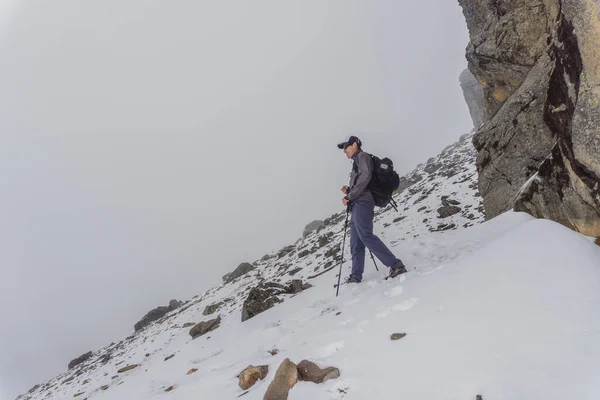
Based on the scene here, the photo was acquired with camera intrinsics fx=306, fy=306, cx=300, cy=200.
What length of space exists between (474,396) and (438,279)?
2.71 metres

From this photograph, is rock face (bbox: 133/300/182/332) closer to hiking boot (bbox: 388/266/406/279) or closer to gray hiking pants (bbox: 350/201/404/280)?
gray hiking pants (bbox: 350/201/404/280)

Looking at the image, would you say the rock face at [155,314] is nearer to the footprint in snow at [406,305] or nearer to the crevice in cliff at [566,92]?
the footprint in snow at [406,305]

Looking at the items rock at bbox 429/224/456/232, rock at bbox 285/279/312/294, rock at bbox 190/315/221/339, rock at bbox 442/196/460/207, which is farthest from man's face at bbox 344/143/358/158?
rock at bbox 442/196/460/207

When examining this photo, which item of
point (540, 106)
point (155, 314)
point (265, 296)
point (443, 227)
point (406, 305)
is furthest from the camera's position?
point (155, 314)

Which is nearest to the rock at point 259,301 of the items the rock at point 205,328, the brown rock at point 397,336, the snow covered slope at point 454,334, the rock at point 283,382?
the rock at point 205,328

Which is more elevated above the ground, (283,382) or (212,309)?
(283,382)

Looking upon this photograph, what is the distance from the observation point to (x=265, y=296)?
34.6ft

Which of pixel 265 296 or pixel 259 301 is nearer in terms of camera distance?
pixel 259 301

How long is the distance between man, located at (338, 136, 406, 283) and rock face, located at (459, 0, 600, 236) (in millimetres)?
3186

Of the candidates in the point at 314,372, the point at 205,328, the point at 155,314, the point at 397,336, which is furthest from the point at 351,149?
the point at 155,314

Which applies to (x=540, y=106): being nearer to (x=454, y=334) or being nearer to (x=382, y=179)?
(x=382, y=179)

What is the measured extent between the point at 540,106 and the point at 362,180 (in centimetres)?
551

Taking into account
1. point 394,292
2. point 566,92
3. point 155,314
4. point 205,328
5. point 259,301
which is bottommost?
point 155,314

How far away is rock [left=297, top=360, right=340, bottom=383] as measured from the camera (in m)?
3.44
